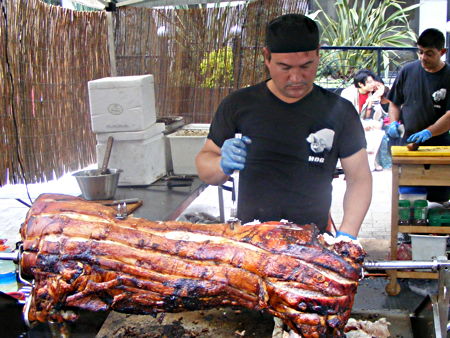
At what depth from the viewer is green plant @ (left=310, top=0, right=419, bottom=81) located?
1034cm

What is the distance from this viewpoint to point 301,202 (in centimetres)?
250

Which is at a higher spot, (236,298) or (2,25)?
(2,25)

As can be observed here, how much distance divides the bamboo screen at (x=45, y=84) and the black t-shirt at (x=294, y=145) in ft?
10.6

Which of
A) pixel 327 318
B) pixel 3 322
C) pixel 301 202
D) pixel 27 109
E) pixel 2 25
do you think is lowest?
pixel 3 322

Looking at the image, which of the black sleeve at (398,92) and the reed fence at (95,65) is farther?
the black sleeve at (398,92)

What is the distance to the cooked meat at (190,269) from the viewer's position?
1.73 metres

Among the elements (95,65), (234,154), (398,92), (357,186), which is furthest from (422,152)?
(95,65)

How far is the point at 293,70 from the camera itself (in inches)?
90.7

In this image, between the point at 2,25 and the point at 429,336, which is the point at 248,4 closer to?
the point at 2,25

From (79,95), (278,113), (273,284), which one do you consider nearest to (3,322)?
(273,284)

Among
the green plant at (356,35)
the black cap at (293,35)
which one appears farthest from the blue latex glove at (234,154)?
the green plant at (356,35)

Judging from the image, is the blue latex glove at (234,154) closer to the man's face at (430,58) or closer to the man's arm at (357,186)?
the man's arm at (357,186)

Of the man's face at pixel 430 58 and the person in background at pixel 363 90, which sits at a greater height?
the man's face at pixel 430 58

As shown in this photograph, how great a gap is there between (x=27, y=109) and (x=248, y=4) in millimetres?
2635
